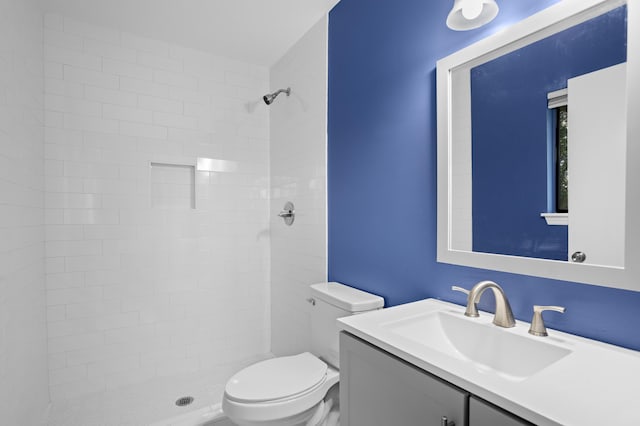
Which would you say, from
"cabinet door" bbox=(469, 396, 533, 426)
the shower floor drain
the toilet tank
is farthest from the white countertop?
the shower floor drain

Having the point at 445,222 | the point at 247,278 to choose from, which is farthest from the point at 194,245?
the point at 445,222

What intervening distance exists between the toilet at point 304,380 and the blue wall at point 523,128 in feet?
2.36

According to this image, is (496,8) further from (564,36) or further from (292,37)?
(292,37)

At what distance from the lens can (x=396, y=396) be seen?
37.2 inches

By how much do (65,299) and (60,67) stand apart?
1.51 metres

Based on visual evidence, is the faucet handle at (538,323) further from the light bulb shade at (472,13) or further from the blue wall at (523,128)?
the light bulb shade at (472,13)

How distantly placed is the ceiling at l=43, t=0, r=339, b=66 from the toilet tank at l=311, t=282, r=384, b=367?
170 centimetres

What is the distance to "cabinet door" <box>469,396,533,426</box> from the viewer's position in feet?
2.18

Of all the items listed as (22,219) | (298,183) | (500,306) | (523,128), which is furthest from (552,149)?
(22,219)

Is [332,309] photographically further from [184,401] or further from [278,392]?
[184,401]

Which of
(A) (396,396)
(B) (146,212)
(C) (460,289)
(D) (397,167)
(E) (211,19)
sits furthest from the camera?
(B) (146,212)

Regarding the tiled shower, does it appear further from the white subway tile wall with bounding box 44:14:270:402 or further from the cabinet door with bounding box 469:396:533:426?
the cabinet door with bounding box 469:396:533:426

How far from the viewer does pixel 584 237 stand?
967 millimetres

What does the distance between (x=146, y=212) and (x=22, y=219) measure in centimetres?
83
